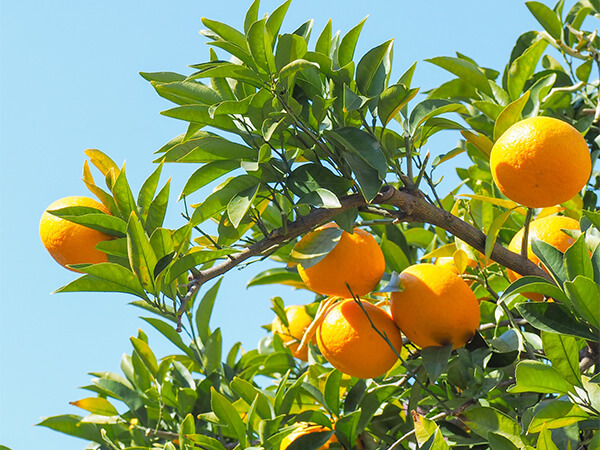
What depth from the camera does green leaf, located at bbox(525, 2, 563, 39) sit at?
2.20 metres

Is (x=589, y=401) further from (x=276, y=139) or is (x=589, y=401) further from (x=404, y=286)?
(x=276, y=139)

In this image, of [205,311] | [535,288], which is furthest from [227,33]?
[205,311]

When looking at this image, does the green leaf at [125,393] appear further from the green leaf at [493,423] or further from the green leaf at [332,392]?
the green leaf at [493,423]

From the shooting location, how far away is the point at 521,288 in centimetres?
124

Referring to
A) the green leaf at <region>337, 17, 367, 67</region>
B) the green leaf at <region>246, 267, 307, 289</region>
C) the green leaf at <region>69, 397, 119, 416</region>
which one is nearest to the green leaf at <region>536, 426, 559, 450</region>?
the green leaf at <region>337, 17, 367, 67</region>

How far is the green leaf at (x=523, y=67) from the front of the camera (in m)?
1.79

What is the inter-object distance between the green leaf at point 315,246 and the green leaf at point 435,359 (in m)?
0.31

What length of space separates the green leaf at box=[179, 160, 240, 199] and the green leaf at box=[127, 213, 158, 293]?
15 centimetres

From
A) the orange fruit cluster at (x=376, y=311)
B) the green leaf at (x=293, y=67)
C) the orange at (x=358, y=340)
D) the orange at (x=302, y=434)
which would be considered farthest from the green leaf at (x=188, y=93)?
the orange at (x=302, y=434)

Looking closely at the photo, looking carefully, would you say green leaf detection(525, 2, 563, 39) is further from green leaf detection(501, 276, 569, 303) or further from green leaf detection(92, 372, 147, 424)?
green leaf detection(92, 372, 147, 424)

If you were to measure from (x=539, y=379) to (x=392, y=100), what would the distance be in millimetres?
617

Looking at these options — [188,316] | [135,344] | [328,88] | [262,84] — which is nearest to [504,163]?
[328,88]

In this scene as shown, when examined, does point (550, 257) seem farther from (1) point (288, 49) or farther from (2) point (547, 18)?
(2) point (547, 18)

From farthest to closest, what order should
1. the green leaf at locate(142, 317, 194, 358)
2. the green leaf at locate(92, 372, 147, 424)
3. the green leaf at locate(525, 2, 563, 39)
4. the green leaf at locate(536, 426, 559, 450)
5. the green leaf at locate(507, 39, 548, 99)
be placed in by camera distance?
the green leaf at locate(525, 2, 563, 39) → the green leaf at locate(92, 372, 147, 424) → the green leaf at locate(142, 317, 194, 358) → the green leaf at locate(507, 39, 548, 99) → the green leaf at locate(536, 426, 559, 450)
